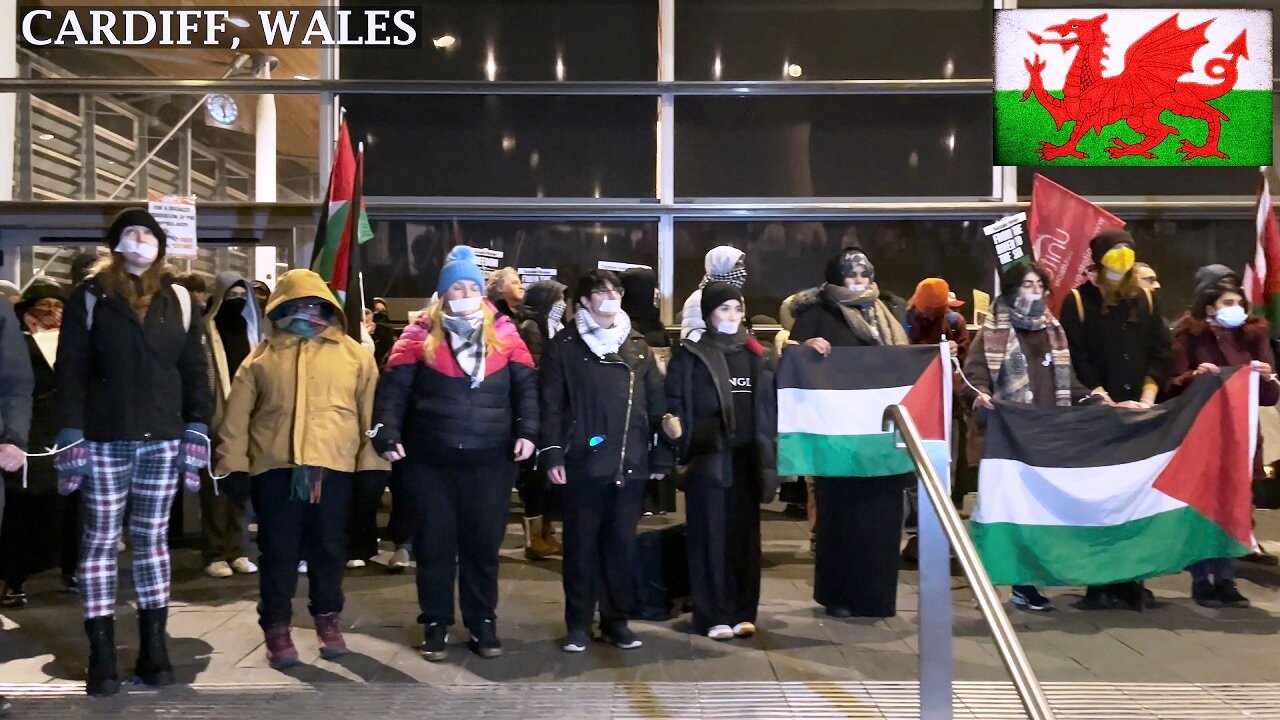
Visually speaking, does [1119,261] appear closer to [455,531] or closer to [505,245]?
[455,531]

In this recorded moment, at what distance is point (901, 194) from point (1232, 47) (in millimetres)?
2981

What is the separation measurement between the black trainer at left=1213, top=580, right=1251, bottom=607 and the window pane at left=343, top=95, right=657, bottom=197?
5.53 meters

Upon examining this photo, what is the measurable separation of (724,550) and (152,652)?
260 centimetres

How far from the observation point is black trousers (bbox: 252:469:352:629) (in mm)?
5531

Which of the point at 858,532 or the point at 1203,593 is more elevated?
the point at 858,532

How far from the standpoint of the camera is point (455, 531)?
224 inches

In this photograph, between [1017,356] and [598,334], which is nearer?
[598,334]

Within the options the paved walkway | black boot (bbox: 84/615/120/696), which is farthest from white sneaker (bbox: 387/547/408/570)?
black boot (bbox: 84/615/120/696)

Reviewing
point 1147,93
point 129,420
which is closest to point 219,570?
point 129,420

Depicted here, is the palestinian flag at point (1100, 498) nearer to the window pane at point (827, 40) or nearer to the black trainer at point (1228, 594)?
the black trainer at point (1228, 594)

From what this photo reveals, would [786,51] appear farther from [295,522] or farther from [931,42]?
[295,522]

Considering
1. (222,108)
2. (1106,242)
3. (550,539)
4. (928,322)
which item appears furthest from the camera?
(222,108)

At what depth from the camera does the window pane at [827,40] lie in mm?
10633

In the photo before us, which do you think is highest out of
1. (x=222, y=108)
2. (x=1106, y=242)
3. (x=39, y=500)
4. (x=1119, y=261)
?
(x=222, y=108)
